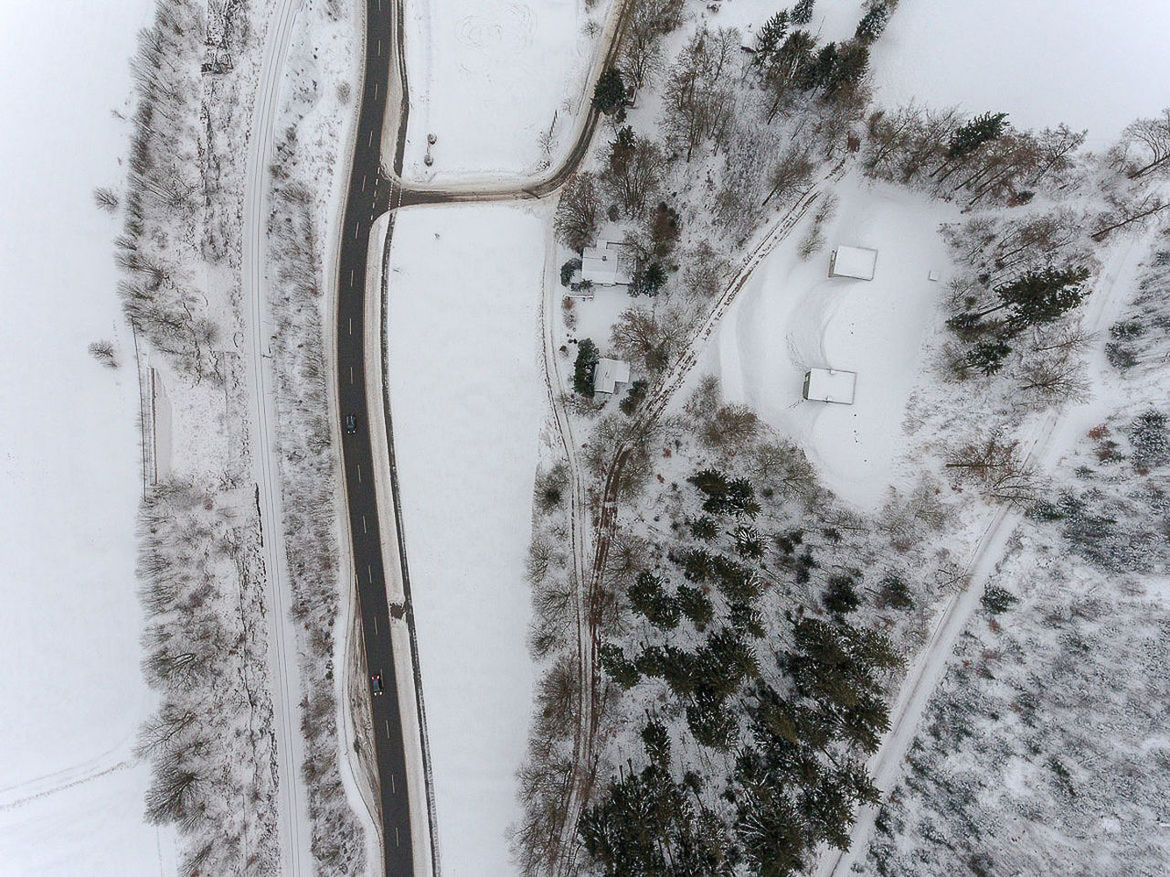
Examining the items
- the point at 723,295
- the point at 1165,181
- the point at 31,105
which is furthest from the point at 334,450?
the point at 1165,181

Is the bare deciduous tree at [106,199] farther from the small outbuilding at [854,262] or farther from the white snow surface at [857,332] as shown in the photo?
the small outbuilding at [854,262]

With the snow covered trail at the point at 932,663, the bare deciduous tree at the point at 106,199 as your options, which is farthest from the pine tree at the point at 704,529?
the bare deciduous tree at the point at 106,199

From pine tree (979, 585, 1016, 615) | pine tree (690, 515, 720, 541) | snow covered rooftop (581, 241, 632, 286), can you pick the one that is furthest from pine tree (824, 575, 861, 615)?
snow covered rooftop (581, 241, 632, 286)

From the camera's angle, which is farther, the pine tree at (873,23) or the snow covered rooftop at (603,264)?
the snow covered rooftop at (603,264)

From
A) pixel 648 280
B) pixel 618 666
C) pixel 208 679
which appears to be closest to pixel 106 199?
pixel 208 679

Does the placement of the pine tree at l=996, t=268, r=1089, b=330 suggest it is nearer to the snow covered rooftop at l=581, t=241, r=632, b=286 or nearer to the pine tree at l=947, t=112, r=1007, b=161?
the pine tree at l=947, t=112, r=1007, b=161

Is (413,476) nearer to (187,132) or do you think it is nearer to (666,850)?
(187,132)
